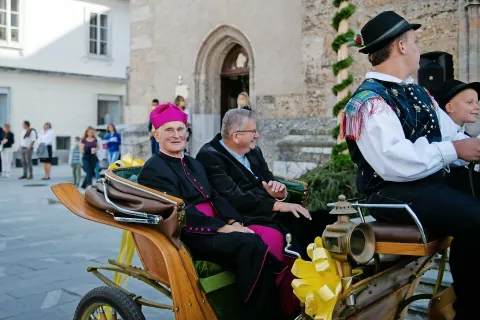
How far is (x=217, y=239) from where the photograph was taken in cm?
309

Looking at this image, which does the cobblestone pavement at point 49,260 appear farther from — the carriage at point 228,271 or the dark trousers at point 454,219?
the dark trousers at point 454,219

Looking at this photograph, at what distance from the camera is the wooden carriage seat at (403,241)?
7.41 ft

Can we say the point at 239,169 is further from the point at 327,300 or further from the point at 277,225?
the point at 327,300

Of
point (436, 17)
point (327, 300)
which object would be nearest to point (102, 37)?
point (436, 17)

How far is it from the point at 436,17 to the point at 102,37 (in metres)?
21.1

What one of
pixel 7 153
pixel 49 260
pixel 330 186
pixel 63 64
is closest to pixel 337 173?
pixel 330 186

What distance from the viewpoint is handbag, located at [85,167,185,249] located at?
9.57 feet

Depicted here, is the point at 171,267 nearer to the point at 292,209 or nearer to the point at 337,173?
the point at 292,209

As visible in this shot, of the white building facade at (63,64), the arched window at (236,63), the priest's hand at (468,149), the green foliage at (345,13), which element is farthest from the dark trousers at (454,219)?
the white building facade at (63,64)

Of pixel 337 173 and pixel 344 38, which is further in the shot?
pixel 344 38

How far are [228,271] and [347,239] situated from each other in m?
1.16

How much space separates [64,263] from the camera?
5691 millimetres

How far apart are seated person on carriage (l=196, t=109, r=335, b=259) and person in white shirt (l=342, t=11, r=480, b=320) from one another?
41.7 inches

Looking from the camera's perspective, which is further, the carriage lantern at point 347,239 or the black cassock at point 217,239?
the black cassock at point 217,239
